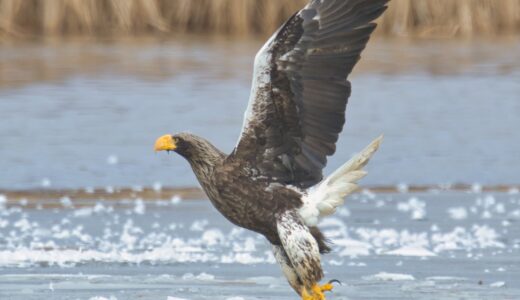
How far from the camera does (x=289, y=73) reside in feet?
22.0

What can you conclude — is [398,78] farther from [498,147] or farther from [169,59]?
[498,147]

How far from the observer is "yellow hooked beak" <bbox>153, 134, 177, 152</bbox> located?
22.0 feet

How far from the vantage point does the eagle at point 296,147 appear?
263 inches

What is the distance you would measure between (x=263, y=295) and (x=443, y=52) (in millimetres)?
14648

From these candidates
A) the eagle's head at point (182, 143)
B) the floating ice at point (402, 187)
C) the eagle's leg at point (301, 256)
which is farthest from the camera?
the floating ice at point (402, 187)

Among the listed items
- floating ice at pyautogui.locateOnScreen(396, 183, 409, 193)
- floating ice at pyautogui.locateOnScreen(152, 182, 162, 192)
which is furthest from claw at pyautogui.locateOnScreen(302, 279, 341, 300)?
floating ice at pyautogui.locateOnScreen(152, 182, 162, 192)

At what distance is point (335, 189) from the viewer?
6.81 meters

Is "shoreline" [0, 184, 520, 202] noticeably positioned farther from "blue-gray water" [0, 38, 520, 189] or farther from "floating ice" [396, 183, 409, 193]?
"blue-gray water" [0, 38, 520, 189]

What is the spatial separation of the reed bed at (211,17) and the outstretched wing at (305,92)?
541 inches

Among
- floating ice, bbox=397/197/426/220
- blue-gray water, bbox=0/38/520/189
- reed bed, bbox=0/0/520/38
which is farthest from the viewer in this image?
reed bed, bbox=0/0/520/38

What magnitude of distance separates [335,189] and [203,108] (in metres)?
8.89

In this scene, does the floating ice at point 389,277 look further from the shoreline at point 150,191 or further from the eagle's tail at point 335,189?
the shoreline at point 150,191

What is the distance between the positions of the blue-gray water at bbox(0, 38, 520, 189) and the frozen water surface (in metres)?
1.46

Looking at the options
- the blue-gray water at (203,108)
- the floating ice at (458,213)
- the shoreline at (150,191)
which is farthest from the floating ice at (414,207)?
the blue-gray water at (203,108)
